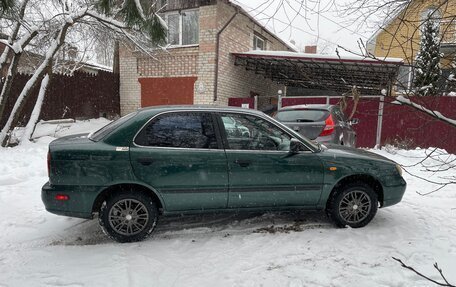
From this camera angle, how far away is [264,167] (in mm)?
3973

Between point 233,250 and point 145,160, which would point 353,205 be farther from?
point 145,160

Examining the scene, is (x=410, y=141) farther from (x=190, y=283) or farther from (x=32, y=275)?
(x=32, y=275)

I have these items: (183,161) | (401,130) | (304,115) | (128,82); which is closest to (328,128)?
(304,115)

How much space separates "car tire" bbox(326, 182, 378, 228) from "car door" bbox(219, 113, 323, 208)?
0.28 metres

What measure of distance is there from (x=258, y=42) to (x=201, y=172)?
46.9ft

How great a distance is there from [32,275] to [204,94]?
10255mm

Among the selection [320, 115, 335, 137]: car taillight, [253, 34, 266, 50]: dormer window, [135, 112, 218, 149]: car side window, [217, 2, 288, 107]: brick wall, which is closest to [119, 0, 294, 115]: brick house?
[217, 2, 288, 107]: brick wall

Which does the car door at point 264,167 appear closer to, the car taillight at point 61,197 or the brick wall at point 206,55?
the car taillight at point 61,197

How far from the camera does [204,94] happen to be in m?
12.8

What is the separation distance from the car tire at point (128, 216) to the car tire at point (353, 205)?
2246 mm

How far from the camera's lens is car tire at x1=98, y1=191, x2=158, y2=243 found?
12.3 feet

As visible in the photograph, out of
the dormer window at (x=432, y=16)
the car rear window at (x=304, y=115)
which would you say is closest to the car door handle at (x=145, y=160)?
the dormer window at (x=432, y=16)

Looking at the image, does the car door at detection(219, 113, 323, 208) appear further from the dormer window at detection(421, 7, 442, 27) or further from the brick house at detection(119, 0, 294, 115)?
the brick house at detection(119, 0, 294, 115)

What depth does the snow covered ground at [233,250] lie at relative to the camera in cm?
303
